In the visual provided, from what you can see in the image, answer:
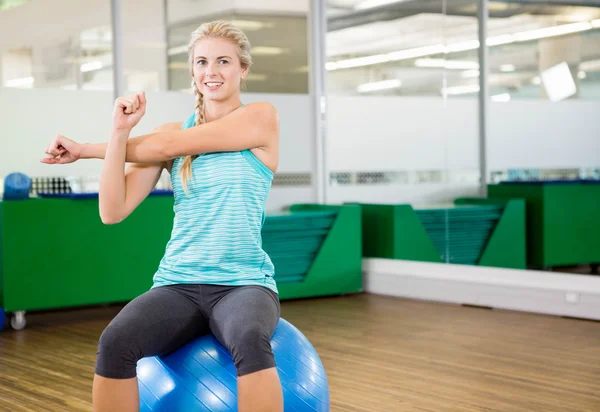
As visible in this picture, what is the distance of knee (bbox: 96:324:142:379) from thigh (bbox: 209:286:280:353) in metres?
0.23

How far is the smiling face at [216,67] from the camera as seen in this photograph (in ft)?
8.00

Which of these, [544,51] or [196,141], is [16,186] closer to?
[196,141]

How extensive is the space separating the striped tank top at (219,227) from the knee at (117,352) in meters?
0.25

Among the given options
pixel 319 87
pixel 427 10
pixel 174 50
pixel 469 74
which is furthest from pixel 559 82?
pixel 174 50

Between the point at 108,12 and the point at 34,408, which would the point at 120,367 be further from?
the point at 108,12

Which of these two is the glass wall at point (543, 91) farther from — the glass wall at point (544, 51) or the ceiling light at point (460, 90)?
the ceiling light at point (460, 90)

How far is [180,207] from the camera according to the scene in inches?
96.0

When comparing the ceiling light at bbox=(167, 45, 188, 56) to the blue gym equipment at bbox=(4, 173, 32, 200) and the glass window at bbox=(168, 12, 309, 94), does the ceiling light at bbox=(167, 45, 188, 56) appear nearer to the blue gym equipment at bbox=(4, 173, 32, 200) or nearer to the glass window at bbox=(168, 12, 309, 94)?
the glass window at bbox=(168, 12, 309, 94)

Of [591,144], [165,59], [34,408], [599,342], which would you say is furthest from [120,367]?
[165,59]

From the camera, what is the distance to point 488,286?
5.89 meters

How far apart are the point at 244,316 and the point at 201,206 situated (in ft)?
1.24

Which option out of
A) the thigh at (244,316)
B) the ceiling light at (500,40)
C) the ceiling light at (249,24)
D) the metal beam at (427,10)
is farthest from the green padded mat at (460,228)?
the thigh at (244,316)

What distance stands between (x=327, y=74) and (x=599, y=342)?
3.44m

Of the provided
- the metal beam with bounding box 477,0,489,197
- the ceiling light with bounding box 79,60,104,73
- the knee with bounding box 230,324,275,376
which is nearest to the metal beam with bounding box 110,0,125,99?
the ceiling light with bounding box 79,60,104,73
